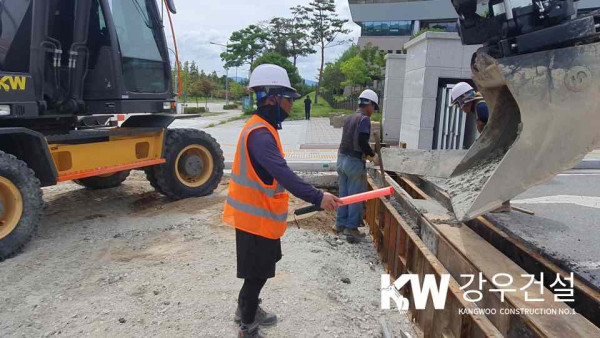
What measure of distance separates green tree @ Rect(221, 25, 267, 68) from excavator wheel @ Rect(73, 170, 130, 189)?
33980mm

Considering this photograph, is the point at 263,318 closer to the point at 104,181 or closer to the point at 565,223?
the point at 565,223

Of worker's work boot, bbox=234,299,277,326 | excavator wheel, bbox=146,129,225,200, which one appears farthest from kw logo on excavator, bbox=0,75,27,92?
worker's work boot, bbox=234,299,277,326

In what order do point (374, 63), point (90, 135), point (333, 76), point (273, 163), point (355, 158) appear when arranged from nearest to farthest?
point (273, 163)
point (355, 158)
point (90, 135)
point (374, 63)
point (333, 76)

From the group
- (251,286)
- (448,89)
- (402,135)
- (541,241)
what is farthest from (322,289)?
(402,135)

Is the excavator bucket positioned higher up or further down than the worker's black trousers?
higher up

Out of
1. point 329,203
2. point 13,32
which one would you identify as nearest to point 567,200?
point 329,203

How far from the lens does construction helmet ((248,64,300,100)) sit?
2.92 m

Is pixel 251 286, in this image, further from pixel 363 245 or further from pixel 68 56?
pixel 68 56

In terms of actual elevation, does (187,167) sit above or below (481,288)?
above

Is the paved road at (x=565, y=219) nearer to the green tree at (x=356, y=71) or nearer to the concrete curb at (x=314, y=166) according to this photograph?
the concrete curb at (x=314, y=166)

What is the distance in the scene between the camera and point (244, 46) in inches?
1565

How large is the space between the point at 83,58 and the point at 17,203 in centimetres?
193

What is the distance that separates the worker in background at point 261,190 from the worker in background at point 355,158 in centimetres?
213

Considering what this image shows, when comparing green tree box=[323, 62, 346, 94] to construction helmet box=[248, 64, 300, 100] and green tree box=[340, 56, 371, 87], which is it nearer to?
green tree box=[340, 56, 371, 87]
